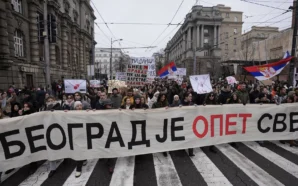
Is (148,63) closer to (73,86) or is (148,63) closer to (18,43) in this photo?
(73,86)

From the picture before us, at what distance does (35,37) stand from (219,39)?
6726cm

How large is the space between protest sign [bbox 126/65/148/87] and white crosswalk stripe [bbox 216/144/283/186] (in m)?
4.56

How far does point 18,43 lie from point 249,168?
19.6m

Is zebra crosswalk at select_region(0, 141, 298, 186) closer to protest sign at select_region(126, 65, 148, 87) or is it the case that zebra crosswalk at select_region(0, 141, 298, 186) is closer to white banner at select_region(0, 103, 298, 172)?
white banner at select_region(0, 103, 298, 172)

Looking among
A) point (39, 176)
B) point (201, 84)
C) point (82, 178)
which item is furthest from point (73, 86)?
point (201, 84)

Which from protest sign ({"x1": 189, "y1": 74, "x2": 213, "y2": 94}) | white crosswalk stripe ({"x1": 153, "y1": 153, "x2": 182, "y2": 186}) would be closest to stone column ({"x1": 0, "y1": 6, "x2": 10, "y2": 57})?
protest sign ({"x1": 189, "y1": 74, "x2": 213, "y2": 94})

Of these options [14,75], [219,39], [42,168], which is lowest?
[42,168]

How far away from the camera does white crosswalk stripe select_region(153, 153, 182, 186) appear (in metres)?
3.60

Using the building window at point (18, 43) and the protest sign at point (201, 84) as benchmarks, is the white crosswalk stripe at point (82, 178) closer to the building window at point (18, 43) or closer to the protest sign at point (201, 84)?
the protest sign at point (201, 84)

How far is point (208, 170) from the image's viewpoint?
4047 millimetres

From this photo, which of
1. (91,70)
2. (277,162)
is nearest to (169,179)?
(277,162)

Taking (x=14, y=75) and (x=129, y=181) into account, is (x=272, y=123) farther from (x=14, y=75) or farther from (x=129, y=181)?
(x=14, y=75)

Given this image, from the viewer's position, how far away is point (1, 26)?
13.3 m

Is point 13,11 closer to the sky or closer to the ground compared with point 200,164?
closer to the sky
